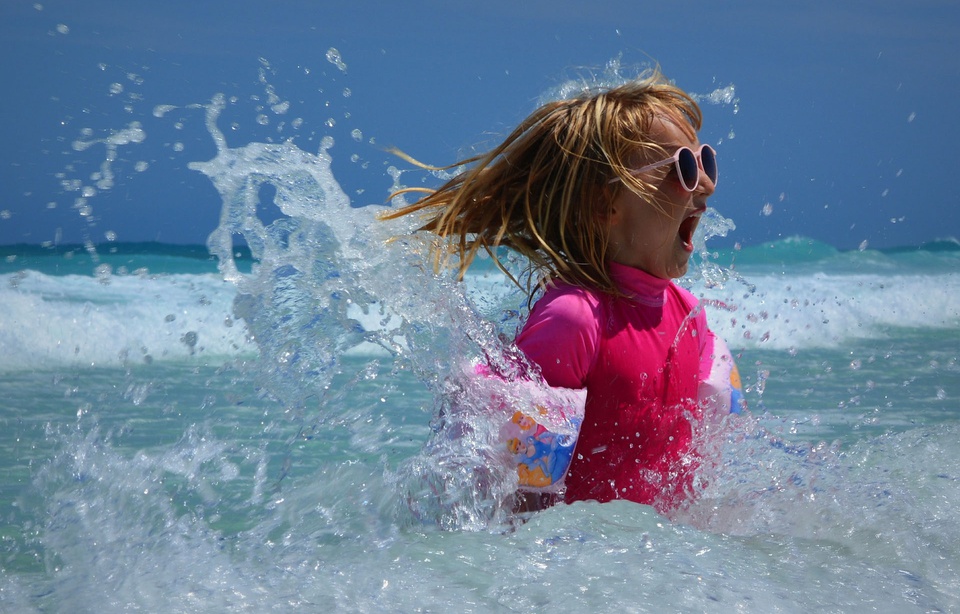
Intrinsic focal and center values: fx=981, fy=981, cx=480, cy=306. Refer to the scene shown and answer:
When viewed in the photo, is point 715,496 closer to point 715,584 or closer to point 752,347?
point 715,584

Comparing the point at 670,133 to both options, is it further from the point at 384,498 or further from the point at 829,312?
the point at 829,312

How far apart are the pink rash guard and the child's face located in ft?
0.12

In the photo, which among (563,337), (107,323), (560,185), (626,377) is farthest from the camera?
(107,323)

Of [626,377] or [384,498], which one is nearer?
[626,377]

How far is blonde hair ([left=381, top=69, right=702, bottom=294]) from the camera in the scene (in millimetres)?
2207

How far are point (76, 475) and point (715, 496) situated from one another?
5.07 ft

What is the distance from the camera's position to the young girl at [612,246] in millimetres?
2150

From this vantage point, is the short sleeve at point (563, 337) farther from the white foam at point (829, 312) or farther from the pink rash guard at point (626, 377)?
the white foam at point (829, 312)

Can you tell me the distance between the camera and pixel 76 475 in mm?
2373

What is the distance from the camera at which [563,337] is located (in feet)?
6.72

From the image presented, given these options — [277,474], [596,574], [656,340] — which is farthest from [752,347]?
[596,574]

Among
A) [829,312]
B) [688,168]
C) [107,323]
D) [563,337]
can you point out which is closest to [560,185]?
[688,168]

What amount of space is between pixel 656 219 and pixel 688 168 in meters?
0.13

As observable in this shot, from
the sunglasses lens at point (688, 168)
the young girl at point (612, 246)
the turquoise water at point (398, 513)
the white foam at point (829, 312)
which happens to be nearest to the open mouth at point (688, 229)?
the young girl at point (612, 246)
